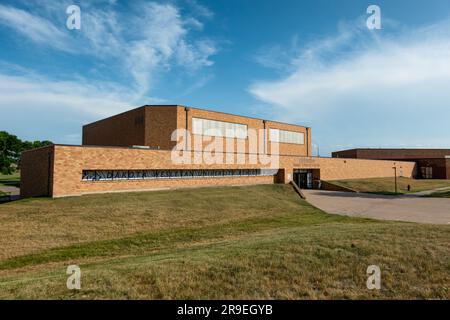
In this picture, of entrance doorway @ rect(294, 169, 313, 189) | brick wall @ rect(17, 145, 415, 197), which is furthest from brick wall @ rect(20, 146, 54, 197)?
entrance doorway @ rect(294, 169, 313, 189)

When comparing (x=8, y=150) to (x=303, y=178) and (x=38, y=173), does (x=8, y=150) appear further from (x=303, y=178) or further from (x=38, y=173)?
(x=303, y=178)

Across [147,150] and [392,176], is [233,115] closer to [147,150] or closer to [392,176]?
[147,150]

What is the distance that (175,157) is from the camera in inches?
997

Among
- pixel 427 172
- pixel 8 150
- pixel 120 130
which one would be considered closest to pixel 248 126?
pixel 120 130

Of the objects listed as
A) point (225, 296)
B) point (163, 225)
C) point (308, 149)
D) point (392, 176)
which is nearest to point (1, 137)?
point (163, 225)

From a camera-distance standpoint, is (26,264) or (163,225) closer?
(26,264)

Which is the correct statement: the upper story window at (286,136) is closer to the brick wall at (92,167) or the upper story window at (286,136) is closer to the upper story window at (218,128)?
the upper story window at (218,128)

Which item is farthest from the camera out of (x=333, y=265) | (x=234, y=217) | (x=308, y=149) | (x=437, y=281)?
(x=308, y=149)

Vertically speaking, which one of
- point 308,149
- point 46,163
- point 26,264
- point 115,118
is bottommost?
point 26,264

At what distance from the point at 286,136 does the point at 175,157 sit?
22.5 m

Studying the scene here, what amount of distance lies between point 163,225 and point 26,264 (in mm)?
6649

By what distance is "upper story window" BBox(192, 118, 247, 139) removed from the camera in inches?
1262

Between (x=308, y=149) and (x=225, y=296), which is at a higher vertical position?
(x=308, y=149)
